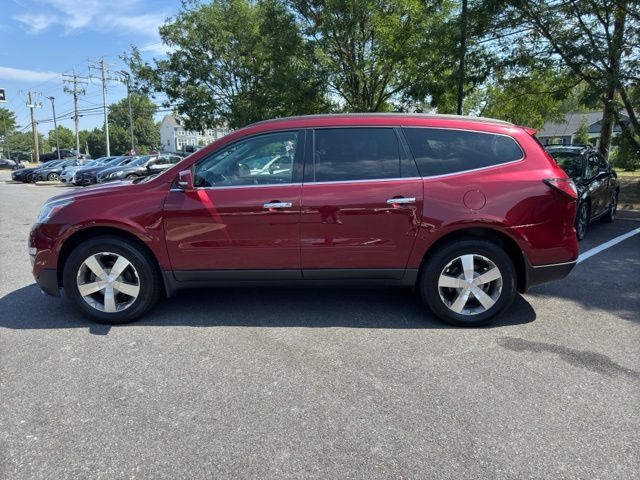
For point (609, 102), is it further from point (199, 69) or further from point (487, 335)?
point (199, 69)

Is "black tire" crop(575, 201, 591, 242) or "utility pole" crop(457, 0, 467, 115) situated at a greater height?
"utility pole" crop(457, 0, 467, 115)

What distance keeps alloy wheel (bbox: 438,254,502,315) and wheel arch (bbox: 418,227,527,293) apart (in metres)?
0.18

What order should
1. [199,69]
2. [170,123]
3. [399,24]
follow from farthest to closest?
[170,123]
[199,69]
[399,24]

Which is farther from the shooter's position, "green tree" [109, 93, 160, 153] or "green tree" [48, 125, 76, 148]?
"green tree" [48, 125, 76, 148]

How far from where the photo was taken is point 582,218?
296 inches

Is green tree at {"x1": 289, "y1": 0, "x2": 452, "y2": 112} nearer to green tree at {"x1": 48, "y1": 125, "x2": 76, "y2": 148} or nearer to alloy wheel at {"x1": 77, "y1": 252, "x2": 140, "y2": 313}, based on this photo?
alloy wheel at {"x1": 77, "y1": 252, "x2": 140, "y2": 313}

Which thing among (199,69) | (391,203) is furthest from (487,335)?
(199,69)

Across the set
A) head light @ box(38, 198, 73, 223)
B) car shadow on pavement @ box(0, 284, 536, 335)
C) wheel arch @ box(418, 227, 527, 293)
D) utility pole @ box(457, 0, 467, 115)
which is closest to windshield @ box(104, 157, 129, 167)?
utility pole @ box(457, 0, 467, 115)

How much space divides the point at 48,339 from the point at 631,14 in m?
11.8

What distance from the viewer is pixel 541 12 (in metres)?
10.1

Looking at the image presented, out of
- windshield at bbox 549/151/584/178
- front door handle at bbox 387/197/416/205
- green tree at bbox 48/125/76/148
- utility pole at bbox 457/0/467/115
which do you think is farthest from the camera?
green tree at bbox 48/125/76/148

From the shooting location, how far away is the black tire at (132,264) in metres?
3.98

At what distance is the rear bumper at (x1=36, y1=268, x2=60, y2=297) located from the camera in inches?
158

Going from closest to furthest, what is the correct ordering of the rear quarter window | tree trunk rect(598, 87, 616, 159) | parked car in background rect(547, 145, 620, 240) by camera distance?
the rear quarter window
parked car in background rect(547, 145, 620, 240)
tree trunk rect(598, 87, 616, 159)
